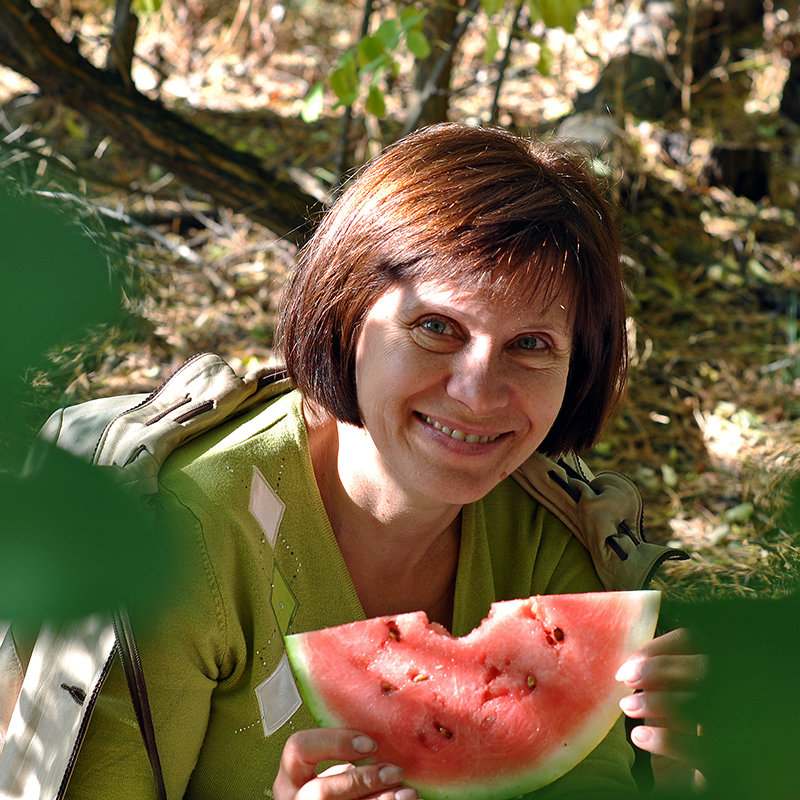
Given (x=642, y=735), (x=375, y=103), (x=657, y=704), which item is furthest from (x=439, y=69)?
(x=657, y=704)

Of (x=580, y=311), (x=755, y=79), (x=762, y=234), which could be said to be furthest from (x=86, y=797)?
(x=755, y=79)

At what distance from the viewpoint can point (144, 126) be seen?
3.40m

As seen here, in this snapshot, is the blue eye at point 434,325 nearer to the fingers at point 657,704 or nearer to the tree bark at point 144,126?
the fingers at point 657,704

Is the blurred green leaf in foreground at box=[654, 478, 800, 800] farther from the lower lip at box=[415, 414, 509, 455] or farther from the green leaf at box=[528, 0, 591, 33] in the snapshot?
the green leaf at box=[528, 0, 591, 33]

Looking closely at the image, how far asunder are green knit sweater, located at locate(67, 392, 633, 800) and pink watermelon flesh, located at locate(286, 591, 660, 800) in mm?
163

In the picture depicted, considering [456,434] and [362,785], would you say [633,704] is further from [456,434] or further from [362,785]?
[456,434]

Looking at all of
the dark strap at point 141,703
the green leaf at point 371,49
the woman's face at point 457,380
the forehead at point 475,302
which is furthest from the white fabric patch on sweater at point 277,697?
the green leaf at point 371,49

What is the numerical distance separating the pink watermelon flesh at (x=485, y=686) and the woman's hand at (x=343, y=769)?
0.09 meters

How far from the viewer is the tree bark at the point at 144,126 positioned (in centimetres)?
317

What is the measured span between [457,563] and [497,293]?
58cm

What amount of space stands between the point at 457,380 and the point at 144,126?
7.44ft

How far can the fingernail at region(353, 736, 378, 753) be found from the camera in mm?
1177

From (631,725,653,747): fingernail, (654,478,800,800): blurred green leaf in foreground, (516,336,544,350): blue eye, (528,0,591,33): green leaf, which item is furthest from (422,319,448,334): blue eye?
(528,0,591,33): green leaf

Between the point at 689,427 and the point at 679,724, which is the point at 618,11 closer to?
the point at 689,427
